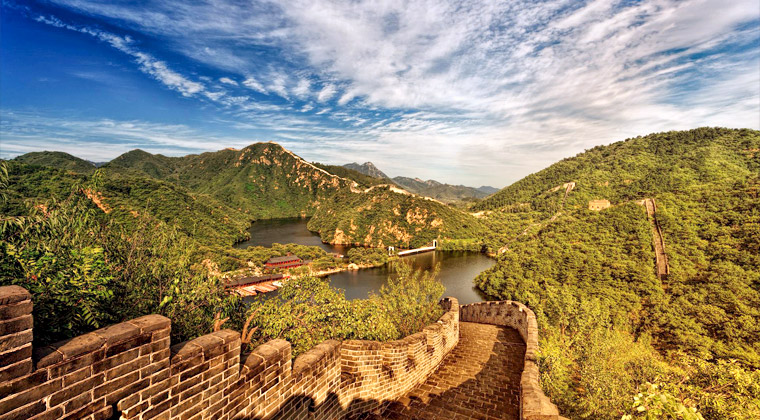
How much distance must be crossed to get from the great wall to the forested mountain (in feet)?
8.03

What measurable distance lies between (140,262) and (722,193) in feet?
196

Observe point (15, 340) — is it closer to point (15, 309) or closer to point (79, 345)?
point (15, 309)

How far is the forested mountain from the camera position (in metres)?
7.05

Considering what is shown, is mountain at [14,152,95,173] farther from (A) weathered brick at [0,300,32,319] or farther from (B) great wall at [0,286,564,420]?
(A) weathered brick at [0,300,32,319]

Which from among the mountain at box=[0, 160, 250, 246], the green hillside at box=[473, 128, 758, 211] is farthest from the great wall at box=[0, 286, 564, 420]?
the green hillside at box=[473, 128, 758, 211]

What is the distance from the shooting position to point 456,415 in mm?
6527

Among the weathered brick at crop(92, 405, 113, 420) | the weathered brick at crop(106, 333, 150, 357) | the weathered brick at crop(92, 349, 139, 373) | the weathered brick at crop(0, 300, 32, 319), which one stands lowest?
the weathered brick at crop(92, 405, 113, 420)

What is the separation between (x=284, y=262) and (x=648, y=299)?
5324 cm

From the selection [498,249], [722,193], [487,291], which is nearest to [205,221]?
[487,291]

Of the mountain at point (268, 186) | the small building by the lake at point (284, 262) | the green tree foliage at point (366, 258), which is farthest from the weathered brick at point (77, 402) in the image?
the mountain at point (268, 186)

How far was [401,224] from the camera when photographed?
10062 cm

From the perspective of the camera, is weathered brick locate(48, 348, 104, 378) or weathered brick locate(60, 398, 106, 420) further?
weathered brick locate(60, 398, 106, 420)

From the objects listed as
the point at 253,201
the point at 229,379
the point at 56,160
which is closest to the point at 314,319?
the point at 229,379

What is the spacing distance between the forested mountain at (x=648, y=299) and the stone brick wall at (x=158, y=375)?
5.96 m
